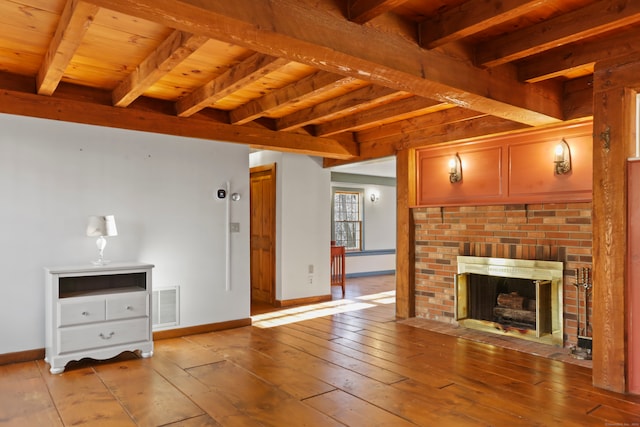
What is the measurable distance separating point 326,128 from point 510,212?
7.60ft

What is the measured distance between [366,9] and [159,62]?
1.53m

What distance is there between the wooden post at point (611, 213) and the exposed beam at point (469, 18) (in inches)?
48.1

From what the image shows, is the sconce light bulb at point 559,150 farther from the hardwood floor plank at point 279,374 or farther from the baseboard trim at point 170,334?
the baseboard trim at point 170,334

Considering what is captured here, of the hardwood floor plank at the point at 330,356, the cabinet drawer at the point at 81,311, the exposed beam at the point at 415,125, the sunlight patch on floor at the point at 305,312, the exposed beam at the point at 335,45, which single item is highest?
the exposed beam at the point at 415,125

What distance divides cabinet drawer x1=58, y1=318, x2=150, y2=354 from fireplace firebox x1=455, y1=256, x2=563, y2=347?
10.7ft

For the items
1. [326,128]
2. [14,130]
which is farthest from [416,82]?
[14,130]

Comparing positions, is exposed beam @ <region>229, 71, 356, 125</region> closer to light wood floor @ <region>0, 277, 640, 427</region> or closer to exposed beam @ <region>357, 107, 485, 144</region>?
exposed beam @ <region>357, 107, 485, 144</region>

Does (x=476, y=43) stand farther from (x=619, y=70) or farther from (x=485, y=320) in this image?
(x=485, y=320)

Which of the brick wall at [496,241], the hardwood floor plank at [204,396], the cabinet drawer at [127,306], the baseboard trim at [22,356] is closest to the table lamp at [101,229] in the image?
the cabinet drawer at [127,306]

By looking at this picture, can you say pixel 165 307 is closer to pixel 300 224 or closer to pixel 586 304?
pixel 300 224

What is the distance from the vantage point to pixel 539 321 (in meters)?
4.24

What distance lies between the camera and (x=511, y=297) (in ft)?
15.4

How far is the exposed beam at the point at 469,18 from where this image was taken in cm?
227

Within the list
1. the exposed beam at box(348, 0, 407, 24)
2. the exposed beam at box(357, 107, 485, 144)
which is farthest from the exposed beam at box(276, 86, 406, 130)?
the exposed beam at box(348, 0, 407, 24)
